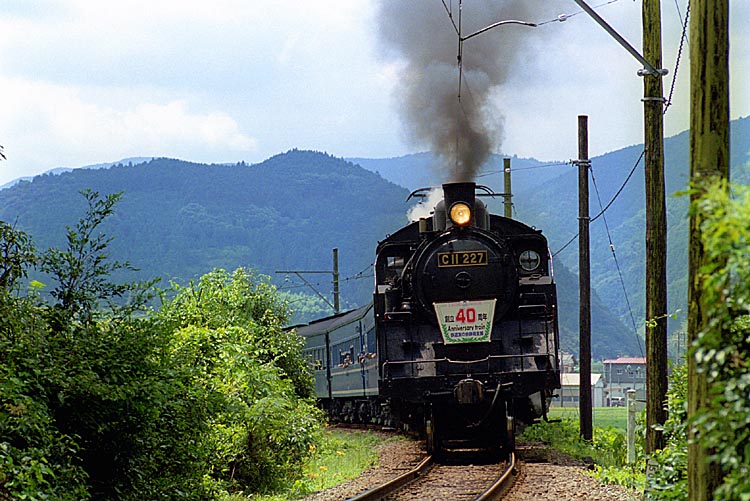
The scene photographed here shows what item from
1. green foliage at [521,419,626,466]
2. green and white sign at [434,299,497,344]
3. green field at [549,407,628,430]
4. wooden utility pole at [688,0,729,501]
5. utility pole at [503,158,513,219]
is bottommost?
green field at [549,407,628,430]

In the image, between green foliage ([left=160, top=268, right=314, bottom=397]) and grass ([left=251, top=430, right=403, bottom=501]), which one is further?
green foliage ([left=160, top=268, right=314, bottom=397])

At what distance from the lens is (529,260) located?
17.2 m

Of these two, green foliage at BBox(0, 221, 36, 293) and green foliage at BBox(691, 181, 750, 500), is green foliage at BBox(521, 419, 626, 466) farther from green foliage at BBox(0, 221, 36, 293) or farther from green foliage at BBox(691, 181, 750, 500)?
green foliage at BBox(691, 181, 750, 500)

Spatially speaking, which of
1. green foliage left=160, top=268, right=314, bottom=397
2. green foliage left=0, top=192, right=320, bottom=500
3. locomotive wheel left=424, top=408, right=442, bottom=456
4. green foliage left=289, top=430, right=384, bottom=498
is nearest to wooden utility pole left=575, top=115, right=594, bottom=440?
green foliage left=289, top=430, right=384, bottom=498

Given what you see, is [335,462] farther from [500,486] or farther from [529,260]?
[500,486]

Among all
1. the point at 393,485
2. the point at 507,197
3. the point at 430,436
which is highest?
the point at 507,197

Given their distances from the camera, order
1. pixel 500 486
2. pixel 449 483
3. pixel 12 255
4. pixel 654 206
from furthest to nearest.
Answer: pixel 449 483, pixel 654 206, pixel 500 486, pixel 12 255

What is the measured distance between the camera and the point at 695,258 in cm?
646

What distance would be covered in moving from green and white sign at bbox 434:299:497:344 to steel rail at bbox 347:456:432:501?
2052 millimetres

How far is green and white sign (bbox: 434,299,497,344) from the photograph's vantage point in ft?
53.1

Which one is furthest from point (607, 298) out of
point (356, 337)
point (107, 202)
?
point (107, 202)

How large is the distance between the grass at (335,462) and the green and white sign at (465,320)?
2.66 meters

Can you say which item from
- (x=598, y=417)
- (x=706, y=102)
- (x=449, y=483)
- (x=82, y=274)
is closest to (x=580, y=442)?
(x=449, y=483)

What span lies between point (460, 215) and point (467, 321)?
169 cm
